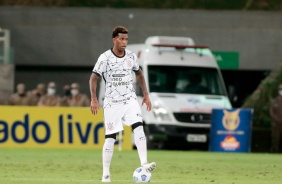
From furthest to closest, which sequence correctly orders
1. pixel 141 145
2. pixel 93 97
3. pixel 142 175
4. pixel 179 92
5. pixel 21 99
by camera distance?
1. pixel 21 99
2. pixel 179 92
3. pixel 93 97
4. pixel 141 145
5. pixel 142 175

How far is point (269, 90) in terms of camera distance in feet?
133

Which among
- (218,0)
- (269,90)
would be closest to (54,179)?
(269,90)

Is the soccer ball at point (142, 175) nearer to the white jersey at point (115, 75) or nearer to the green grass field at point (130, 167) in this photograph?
the green grass field at point (130, 167)

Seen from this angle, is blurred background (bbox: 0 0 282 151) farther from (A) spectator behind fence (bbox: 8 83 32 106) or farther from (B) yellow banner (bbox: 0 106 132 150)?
(B) yellow banner (bbox: 0 106 132 150)

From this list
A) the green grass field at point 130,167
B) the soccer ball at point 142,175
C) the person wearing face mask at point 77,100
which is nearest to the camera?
the soccer ball at point 142,175

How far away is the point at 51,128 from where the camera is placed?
31.9 metres

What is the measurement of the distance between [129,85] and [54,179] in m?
1.91

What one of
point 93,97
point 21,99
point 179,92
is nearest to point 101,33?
point 21,99

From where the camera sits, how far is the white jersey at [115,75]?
A: 1798 centimetres

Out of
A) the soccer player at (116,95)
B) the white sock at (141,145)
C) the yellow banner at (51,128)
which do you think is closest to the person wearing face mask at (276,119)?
the yellow banner at (51,128)

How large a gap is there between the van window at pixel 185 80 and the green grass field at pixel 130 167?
8.14 feet

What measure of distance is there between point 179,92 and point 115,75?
1490 centimetres

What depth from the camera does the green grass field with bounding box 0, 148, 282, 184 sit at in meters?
19.0

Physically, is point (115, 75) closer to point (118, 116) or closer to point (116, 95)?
point (116, 95)
